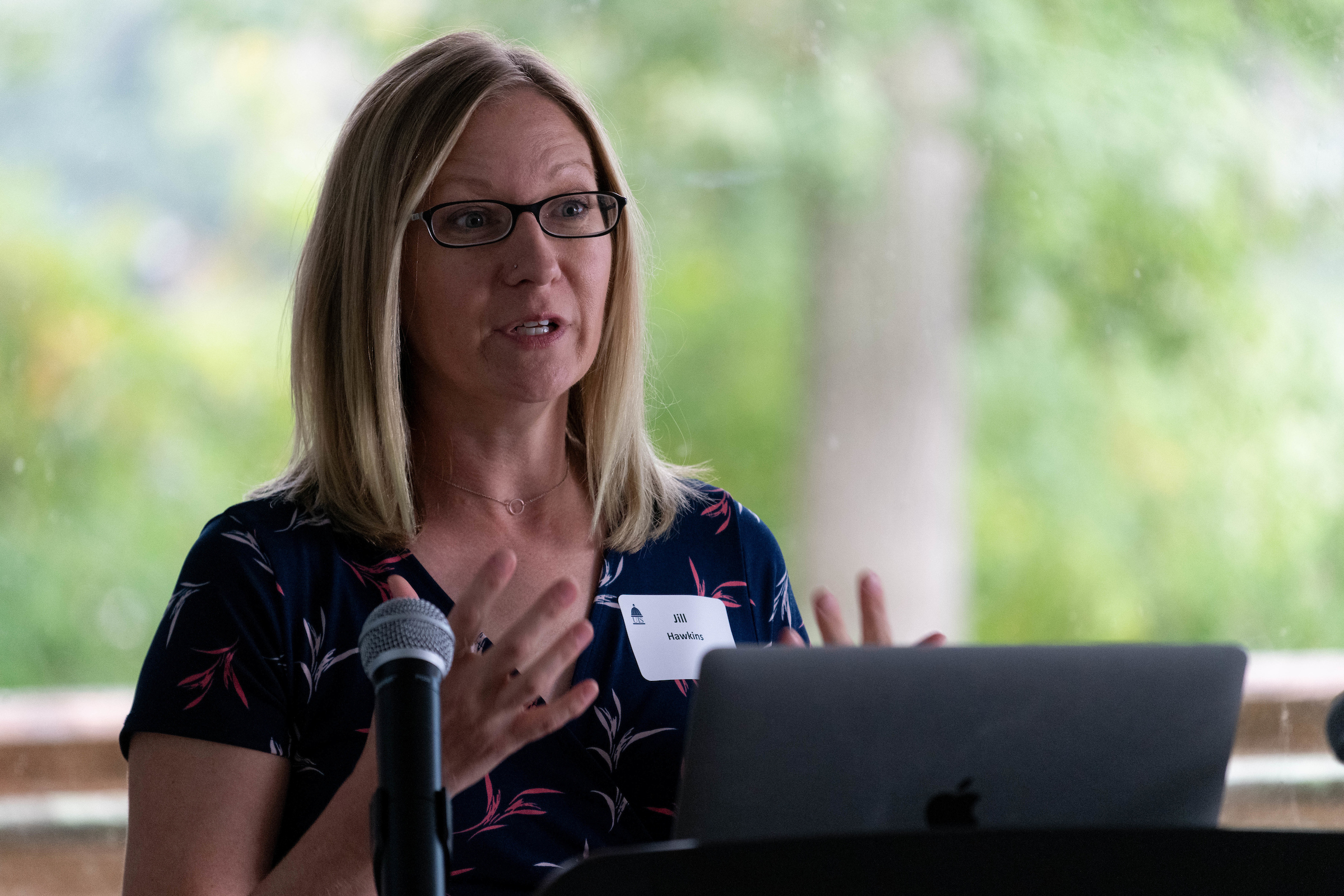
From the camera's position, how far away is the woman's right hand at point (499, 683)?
3.12ft

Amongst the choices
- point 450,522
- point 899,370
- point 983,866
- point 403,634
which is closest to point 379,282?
point 450,522

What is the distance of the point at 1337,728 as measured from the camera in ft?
3.14

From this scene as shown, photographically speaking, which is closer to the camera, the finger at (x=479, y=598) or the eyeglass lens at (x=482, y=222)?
the finger at (x=479, y=598)

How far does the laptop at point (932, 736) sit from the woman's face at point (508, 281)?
2.08ft

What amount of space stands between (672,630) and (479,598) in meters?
0.50

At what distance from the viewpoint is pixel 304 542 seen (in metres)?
1.35

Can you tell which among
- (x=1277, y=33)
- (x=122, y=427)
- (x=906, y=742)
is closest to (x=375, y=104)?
(x=906, y=742)

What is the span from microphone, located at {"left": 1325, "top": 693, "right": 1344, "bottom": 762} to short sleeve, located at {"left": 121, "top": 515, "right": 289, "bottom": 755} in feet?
3.03

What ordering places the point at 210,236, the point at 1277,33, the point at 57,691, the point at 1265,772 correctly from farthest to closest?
the point at 210,236, the point at 1277,33, the point at 57,691, the point at 1265,772

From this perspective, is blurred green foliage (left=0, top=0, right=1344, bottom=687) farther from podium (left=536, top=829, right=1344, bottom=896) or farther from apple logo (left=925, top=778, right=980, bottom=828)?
podium (left=536, top=829, right=1344, bottom=896)

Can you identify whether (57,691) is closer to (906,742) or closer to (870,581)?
(870,581)

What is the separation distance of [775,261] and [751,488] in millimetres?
789

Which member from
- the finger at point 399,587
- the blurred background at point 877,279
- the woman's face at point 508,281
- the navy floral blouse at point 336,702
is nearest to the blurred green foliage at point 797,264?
the blurred background at point 877,279

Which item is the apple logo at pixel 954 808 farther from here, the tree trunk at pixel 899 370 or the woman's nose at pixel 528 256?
the tree trunk at pixel 899 370
